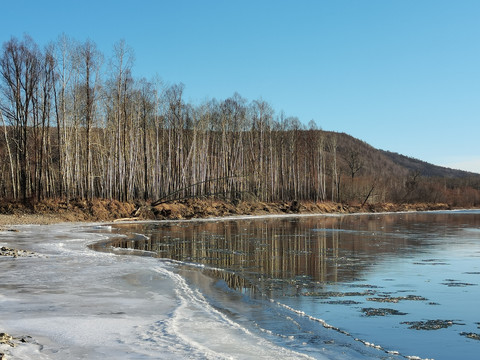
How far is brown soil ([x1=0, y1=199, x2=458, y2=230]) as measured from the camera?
116 feet

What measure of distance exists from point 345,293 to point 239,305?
8.92 feet

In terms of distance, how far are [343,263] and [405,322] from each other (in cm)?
771

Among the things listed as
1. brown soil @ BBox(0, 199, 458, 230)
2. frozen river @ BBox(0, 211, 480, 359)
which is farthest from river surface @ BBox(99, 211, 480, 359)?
brown soil @ BBox(0, 199, 458, 230)

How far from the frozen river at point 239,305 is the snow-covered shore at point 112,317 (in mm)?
19

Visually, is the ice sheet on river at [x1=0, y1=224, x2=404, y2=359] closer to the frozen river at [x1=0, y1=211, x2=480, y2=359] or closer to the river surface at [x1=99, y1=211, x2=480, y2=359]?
the frozen river at [x1=0, y1=211, x2=480, y2=359]

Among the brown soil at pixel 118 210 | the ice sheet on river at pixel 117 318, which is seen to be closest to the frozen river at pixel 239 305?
the ice sheet on river at pixel 117 318

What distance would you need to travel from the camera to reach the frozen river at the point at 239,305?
654 cm

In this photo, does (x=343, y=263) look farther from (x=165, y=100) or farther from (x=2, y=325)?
(x=165, y=100)

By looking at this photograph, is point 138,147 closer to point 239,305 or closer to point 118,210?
point 118,210

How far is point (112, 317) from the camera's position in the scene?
26.6 ft

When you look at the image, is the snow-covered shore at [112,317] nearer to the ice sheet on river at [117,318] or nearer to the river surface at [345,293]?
the ice sheet on river at [117,318]

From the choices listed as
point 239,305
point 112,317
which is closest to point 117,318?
point 112,317

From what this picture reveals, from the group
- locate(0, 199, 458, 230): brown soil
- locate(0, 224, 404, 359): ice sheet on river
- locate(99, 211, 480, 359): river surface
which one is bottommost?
locate(99, 211, 480, 359): river surface

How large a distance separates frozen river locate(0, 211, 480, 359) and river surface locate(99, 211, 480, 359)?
0.03m
